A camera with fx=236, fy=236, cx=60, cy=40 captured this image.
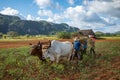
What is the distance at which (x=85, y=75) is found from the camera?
11.5 metres

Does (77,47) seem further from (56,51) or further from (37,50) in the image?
(37,50)

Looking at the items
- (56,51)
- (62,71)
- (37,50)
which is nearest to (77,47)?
(56,51)

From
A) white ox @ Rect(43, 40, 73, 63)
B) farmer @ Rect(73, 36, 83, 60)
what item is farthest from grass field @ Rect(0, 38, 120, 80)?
farmer @ Rect(73, 36, 83, 60)

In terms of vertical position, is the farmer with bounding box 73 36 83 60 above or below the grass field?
above

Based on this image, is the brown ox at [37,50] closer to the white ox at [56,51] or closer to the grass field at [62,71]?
the white ox at [56,51]

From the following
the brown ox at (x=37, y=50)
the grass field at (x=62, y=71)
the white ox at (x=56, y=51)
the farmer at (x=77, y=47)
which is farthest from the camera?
the farmer at (x=77, y=47)

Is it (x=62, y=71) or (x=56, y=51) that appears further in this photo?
(x=56, y=51)

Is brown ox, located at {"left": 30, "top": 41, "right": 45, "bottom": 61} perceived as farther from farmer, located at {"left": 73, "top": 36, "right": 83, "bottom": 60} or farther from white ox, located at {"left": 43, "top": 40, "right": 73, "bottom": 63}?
farmer, located at {"left": 73, "top": 36, "right": 83, "bottom": 60}

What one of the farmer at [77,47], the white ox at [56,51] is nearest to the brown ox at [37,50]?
the white ox at [56,51]

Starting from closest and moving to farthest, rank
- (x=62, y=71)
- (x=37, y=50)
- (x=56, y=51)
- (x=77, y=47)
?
(x=62, y=71) → (x=37, y=50) → (x=56, y=51) → (x=77, y=47)

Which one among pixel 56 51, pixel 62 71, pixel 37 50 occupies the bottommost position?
pixel 62 71

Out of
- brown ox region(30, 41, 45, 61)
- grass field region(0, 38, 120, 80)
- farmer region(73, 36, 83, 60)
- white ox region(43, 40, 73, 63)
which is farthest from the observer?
farmer region(73, 36, 83, 60)

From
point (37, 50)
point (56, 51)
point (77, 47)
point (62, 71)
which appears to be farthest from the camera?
point (77, 47)

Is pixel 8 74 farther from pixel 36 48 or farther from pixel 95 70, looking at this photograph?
pixel 95 70
